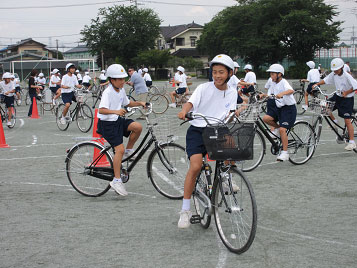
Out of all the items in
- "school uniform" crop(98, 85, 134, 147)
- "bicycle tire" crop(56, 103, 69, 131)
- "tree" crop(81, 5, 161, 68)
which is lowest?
"bicycle tire" crop(56, 103, 69, 131)

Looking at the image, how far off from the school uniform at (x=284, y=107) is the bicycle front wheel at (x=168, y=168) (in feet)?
9.48

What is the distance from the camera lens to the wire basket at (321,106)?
9.34 meters

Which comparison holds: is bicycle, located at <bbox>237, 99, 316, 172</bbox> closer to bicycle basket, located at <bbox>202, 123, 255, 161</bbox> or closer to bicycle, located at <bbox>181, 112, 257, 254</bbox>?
bicycle, located at <bbox>181, 112, 257, 254</bbox>

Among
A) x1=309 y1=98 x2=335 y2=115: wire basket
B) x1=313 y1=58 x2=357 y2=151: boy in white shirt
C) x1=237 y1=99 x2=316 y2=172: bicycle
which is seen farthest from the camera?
x1=313 y1=58 x2=357 y2=151: boy in white shirt

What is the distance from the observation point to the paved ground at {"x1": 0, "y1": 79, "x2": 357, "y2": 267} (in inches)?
182

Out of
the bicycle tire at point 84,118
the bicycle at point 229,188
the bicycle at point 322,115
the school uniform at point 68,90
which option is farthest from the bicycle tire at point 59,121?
the bicycle at point 229,188

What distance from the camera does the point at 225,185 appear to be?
4789mm

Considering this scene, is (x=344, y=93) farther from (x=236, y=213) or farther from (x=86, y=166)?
(x=236, y=213)

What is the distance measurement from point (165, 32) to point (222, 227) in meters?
117

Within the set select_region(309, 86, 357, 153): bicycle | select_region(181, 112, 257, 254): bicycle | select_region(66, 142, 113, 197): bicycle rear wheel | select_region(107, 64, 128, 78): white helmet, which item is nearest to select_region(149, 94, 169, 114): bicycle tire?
select_region(309, 86, 357, 153): bicycle

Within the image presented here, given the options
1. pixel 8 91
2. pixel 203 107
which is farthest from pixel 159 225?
pixel 8 91

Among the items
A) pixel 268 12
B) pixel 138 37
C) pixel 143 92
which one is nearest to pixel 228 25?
pixel 268 12

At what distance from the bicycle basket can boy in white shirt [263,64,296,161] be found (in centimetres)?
443

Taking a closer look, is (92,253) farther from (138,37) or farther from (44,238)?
(138,37)
